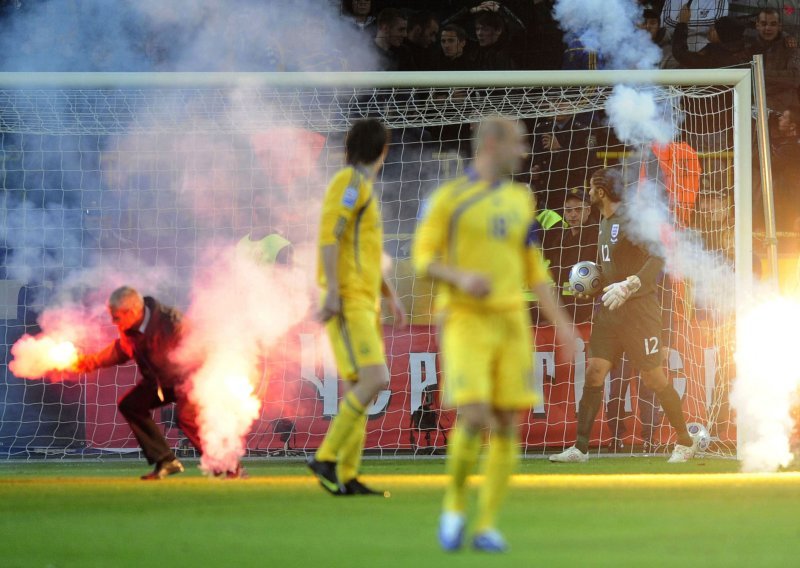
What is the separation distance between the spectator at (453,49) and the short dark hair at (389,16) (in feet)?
1.68

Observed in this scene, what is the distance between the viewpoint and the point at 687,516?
19.6 feet

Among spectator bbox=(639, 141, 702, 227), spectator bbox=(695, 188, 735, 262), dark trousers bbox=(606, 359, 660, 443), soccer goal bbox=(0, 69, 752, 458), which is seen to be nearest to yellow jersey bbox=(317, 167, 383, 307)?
soccer goal bbox=(0, 69, 752, 458)

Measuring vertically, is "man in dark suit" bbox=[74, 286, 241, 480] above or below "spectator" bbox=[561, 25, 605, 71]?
below

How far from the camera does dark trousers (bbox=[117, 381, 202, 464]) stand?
8.42 metres

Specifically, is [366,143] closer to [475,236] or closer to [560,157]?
[475,236]

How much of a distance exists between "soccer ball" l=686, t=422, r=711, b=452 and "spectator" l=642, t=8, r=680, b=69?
15.6 feet

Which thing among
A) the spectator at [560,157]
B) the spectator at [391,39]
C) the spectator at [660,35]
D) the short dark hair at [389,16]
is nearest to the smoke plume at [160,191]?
the spectator at [391,39]

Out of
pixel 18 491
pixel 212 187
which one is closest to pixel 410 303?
pixel 212 187

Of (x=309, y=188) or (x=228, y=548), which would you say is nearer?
(x=228, y=548)

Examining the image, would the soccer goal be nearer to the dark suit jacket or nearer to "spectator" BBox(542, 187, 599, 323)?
"spectator" BBox(542, 187, 599, 323)

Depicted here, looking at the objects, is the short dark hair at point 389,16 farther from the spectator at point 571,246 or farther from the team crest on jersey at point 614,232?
the team crest on jersey at point 614,232

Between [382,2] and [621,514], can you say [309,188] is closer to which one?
[382,2]

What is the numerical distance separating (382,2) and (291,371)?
15.4 ft

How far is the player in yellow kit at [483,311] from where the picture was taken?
4.61 m
